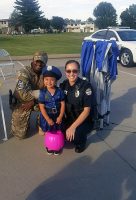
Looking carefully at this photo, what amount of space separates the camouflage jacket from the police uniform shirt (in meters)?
0.49

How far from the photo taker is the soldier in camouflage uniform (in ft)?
16.7

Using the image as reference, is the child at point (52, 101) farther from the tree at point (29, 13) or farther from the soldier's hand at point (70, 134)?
the tree at point (29, 13)

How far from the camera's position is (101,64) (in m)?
5.23

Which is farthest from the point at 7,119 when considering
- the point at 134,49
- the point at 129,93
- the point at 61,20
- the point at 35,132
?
the point at 61,20

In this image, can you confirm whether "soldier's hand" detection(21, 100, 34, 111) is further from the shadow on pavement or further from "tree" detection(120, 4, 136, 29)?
"tree" detection(120, 4, 136, 29)

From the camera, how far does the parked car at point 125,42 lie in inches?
509

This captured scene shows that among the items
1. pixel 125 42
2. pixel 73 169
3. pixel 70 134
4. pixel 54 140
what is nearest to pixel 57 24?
pixel 125 42

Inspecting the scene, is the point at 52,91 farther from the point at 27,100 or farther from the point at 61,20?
the point at 61,20

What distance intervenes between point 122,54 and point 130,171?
966 centimetres

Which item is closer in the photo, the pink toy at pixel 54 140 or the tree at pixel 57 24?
the pink toy at pixel 54 140

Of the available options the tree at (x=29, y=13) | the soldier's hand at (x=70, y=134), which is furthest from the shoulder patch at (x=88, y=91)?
the tree at (x=29, y=13)

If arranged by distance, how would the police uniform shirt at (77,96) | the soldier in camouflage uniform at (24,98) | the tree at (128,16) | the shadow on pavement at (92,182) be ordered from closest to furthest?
the shadow on pavement at (92,182) → the police uniform shirt at (77,96) → the soldier in camouflage uniform at (24,98) → the tree at (128,16)

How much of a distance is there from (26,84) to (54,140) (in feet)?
3.60

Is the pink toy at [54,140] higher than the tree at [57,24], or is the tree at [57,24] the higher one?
the tree at [57,24]
